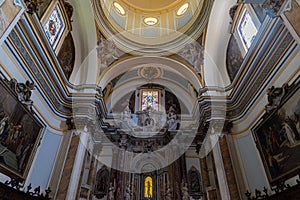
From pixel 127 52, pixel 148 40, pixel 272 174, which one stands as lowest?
pixel 272 174

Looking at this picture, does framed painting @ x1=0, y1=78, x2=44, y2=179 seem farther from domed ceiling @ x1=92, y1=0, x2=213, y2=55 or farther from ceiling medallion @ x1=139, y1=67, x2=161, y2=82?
ceiling medallion @ x1=139, y1=67, x2=161, y2=82

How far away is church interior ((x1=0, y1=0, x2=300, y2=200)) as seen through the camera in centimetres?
555

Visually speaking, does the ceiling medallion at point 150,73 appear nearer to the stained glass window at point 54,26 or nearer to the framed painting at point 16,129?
the stained glass window at point 54,26

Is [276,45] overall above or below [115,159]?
above

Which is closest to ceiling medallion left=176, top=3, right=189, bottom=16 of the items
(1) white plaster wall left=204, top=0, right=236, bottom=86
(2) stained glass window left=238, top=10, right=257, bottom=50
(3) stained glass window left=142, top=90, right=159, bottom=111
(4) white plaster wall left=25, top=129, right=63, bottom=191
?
(1) white plaster wall left=204, top=0, right=236, bottom=86

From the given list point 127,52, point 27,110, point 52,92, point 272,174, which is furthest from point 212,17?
point 27,110

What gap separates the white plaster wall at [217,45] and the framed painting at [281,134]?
367 cm

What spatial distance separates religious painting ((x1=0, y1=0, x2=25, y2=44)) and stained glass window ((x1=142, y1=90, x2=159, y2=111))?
10.2 meters

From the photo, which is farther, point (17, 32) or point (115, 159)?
point (115, 159)

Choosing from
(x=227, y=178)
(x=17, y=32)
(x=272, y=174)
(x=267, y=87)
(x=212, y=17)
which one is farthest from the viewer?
(x=212, y=17)

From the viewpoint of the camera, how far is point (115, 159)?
37.3 feet

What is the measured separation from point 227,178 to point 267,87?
363 centimetres

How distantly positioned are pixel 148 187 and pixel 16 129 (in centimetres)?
770

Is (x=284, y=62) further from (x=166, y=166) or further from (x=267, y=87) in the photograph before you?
(x=166, y=166)
